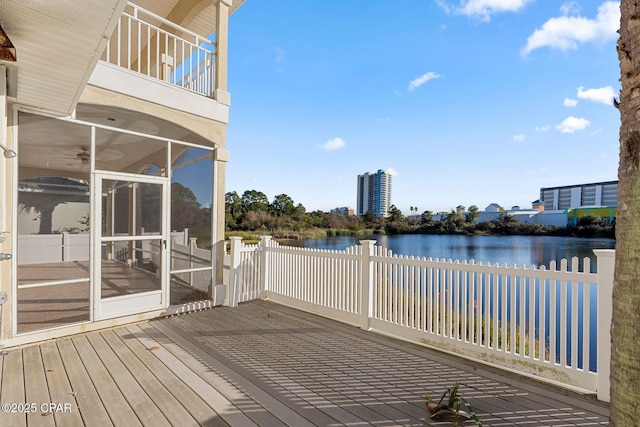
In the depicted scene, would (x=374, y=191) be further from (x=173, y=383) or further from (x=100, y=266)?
(x=173, y=383)

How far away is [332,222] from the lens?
3619 centimetres

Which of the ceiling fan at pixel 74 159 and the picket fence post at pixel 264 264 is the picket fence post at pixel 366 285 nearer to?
the picket fence post at pixel 264 264

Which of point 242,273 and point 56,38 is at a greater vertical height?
point 56,38

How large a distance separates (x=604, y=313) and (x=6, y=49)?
16.0 ft

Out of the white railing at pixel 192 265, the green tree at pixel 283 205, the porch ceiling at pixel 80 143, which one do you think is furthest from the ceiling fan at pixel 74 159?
the green tree at pixel 283 205

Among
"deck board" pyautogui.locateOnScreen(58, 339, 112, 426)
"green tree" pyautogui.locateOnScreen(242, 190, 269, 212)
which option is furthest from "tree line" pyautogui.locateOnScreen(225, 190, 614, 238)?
"deck board" pyautogui.locateOnScreen(58, 339, 112, 426)

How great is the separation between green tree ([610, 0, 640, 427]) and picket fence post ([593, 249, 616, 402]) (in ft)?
5.82

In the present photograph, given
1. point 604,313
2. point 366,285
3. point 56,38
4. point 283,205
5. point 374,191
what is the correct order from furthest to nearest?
point 374,191
point 283,205
point 366,285
point 604,313
point 56,38

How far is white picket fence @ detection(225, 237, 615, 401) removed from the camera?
2885 millimetres

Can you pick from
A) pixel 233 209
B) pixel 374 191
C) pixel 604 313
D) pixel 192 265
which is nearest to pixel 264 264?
pixel 192 265

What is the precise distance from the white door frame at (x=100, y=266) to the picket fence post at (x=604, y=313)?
5.08 metres

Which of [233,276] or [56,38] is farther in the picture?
[233,276]

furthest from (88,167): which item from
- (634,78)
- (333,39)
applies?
(333,39)

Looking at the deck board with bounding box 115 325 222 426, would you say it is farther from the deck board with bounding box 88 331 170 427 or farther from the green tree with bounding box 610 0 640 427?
the green tree with bounding box 610 0 640 427
